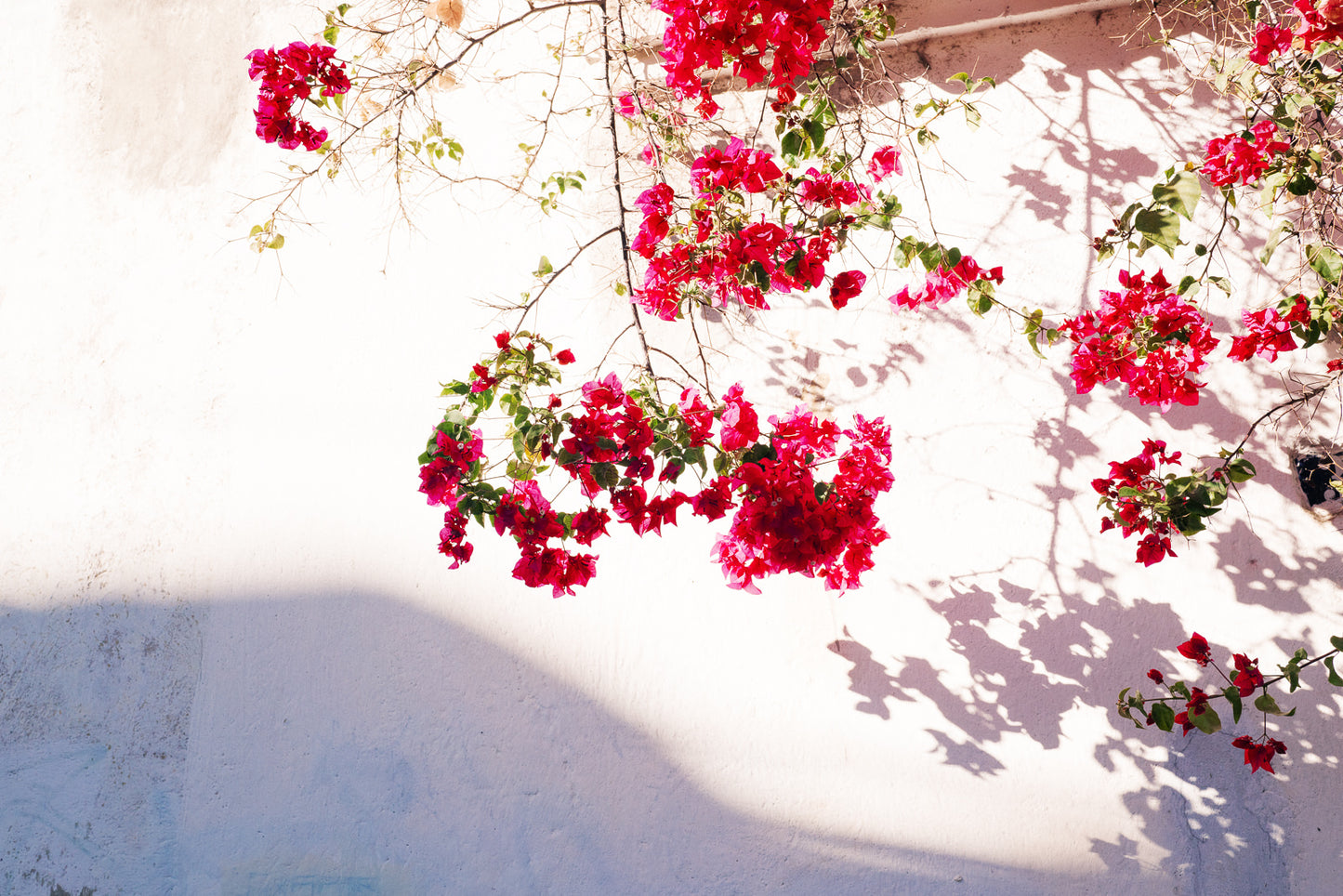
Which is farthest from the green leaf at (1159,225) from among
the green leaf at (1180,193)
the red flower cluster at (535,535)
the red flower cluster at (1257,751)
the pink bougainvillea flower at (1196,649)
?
the red flower cluster at (535,535)

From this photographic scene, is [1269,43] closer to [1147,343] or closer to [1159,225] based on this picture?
[1159,225]

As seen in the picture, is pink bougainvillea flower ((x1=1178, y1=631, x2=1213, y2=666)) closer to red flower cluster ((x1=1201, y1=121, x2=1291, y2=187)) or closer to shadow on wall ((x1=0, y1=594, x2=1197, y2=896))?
shadow on wall ((x1=0, y1=594, x2=1197, y2=896))

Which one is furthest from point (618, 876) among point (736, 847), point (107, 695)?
point (107, 695)

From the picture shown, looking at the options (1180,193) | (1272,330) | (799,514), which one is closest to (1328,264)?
(1272,330)

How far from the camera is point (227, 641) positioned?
6.10 feet

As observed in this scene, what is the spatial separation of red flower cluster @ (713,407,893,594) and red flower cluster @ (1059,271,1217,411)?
452 mm

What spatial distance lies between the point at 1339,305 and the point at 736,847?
142 cm

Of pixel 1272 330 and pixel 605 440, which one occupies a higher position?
pixel 1272 330

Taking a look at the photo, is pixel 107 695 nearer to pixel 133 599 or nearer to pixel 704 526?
pixel 133 599

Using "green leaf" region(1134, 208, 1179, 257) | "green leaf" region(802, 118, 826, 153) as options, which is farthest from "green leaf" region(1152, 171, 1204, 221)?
"green leaf" region(802, 118, 826, 153)

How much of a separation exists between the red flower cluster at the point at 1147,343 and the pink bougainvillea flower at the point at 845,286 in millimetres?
370

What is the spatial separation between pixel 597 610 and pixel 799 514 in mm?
827

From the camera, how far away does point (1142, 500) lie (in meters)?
1.29

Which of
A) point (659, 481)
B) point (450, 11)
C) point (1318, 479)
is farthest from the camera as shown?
point (450, 11)
